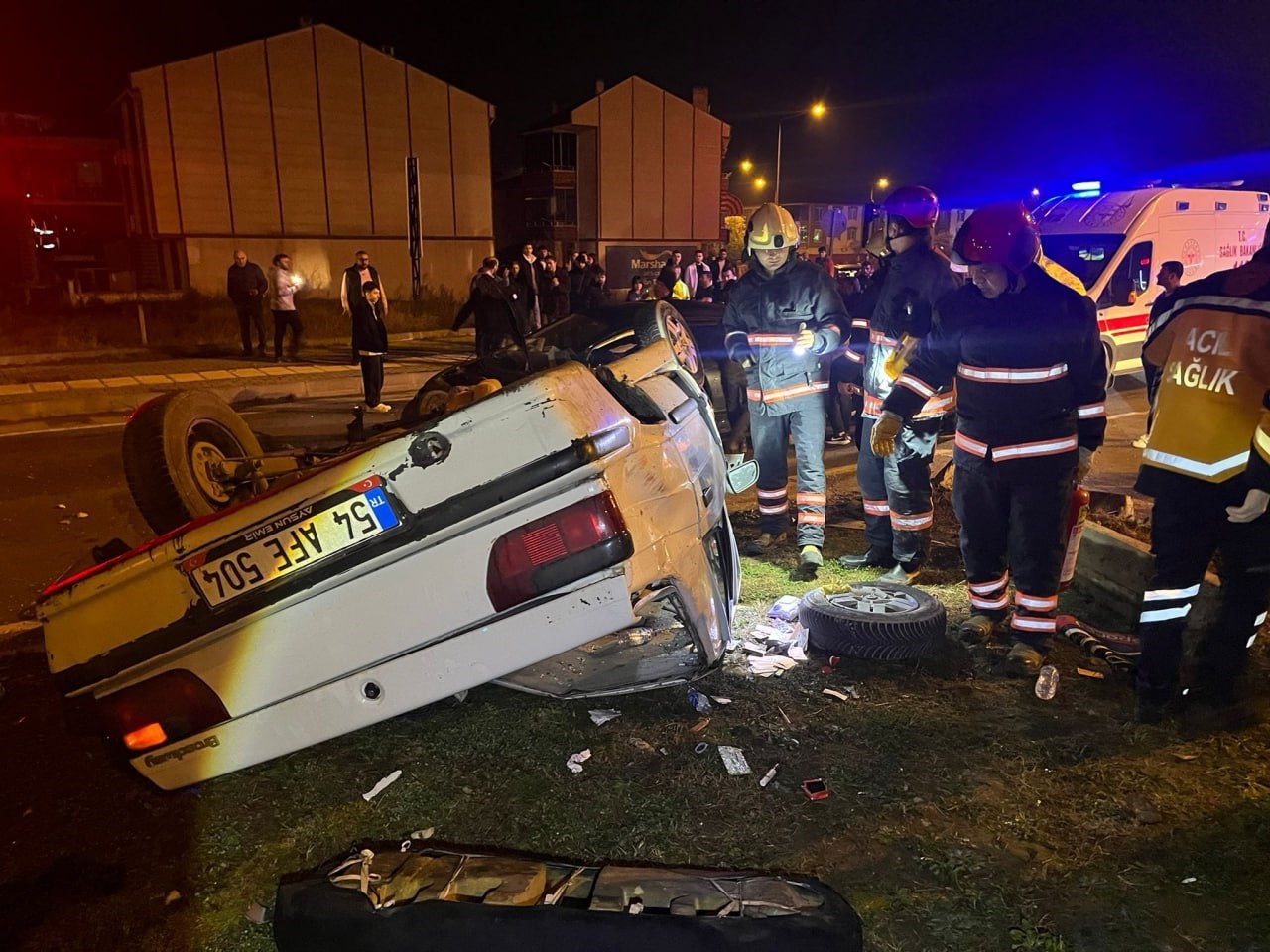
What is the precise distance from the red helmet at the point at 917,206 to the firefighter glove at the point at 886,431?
1.33 meters

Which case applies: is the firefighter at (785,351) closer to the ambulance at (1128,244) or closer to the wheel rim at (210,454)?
the wheel rim at (210,454)

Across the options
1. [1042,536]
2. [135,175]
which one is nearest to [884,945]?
[1042,536]

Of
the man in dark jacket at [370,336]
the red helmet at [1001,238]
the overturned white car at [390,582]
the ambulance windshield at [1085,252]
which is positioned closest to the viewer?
the overturned white car at [390,582]

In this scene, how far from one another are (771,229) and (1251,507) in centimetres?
287

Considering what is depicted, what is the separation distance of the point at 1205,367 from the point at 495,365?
475 cm

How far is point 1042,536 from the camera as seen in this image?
12.4ft

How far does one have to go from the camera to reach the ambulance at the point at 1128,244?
10266 millimetres

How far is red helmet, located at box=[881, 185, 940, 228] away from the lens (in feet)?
16.1

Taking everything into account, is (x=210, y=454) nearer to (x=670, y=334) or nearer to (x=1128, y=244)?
(x=670, y=334)

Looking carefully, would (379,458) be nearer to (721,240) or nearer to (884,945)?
(884,945)

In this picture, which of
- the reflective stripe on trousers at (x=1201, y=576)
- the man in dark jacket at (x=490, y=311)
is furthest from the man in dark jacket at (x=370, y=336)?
the reflective stripe on trousers at (x=1201, y=576)

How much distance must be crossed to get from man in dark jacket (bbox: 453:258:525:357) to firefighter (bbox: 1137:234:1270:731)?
7774 mm

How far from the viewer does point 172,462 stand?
3418 mm

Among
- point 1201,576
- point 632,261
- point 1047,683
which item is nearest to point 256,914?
point 1047,683
